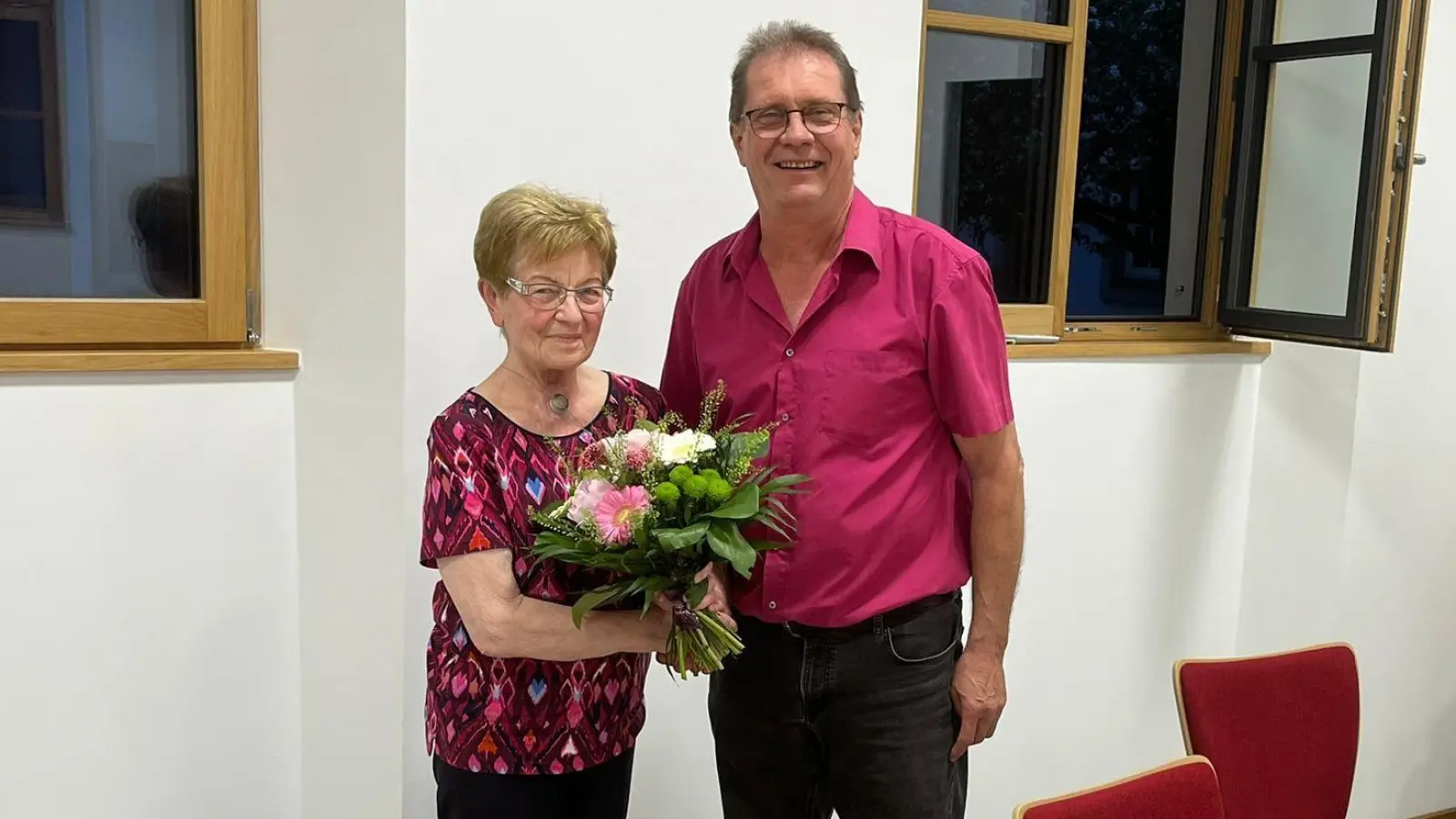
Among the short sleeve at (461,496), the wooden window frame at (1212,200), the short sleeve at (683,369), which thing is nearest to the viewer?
the short sleeve at (461,496)

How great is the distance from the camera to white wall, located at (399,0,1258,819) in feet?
7.48

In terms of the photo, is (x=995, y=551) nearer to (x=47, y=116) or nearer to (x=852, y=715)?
(x=852, y=715)

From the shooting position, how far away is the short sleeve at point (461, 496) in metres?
1.62

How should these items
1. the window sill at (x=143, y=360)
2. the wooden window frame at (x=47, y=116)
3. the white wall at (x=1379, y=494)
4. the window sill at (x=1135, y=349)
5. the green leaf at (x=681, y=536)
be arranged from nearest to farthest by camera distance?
the green leaf at (x=681, y=536) → the window sill at (x=143, y=360) → the wooden window frame at (x=47, y=116) → the window sill at (x=1135, y=349) → the white wall at (x=1379, y=494)

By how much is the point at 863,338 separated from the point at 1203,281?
2.25 m

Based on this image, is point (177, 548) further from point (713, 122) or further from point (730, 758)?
point (713, 122)

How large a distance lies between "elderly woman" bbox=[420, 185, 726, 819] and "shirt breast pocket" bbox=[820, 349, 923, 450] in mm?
320

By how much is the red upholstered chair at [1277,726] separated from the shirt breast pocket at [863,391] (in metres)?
0.76

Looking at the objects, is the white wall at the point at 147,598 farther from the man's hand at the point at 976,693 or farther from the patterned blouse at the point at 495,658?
the man's hand at the point at 976,693

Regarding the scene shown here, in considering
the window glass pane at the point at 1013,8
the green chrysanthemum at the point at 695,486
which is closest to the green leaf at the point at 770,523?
the green chrysanthemum at the point at 695,486

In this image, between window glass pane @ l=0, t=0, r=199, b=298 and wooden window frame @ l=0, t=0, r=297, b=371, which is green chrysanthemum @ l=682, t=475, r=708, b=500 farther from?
window glass pane @ l=0, t=0, r=199, b=298

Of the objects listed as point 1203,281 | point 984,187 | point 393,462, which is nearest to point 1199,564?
point 1203,281

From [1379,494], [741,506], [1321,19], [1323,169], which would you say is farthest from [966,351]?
[1379,494]

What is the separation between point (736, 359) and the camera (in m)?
1.88
